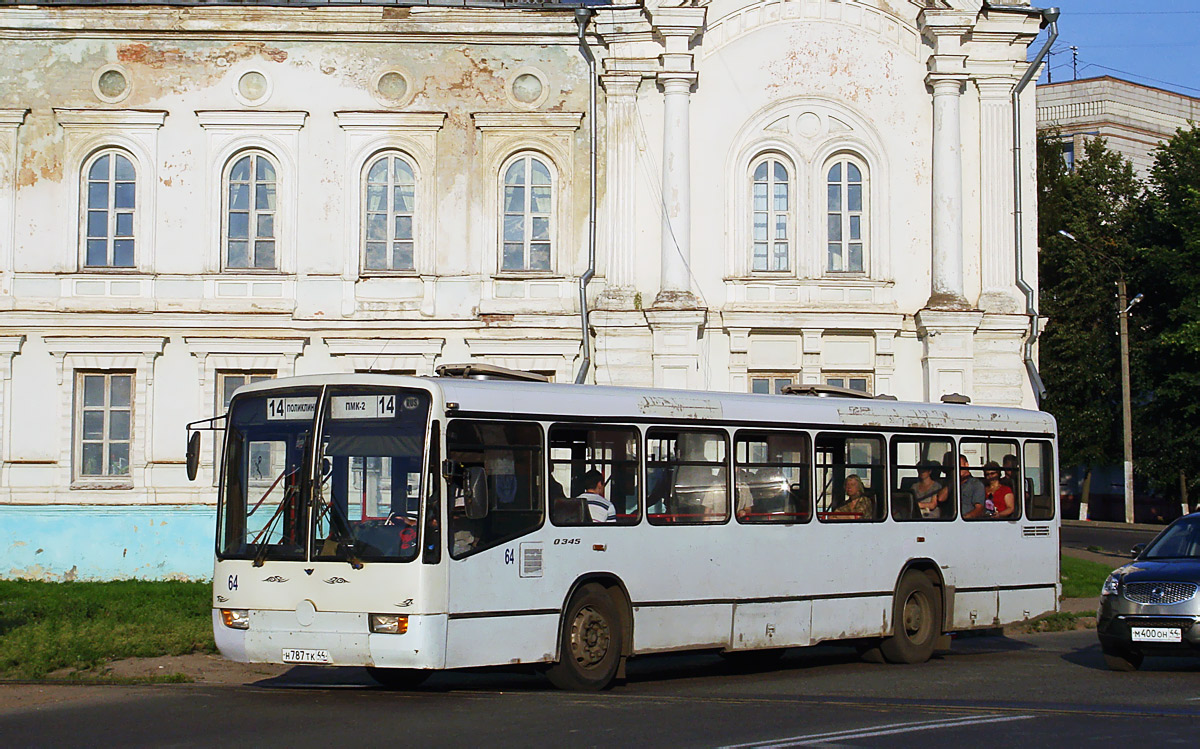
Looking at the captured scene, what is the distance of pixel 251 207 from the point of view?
24547 mm

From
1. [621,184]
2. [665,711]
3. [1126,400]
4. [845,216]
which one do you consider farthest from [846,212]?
[1126,400]

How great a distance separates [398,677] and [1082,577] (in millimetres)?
15375

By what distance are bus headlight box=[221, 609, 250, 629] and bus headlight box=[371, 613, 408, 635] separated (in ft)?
3.92

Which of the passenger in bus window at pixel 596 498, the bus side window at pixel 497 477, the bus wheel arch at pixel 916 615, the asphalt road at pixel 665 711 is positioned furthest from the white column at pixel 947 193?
Answer: the bus side window at pixel 497 477

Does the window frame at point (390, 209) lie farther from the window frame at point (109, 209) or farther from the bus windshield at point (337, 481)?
the bus windshield at point (337, 481)

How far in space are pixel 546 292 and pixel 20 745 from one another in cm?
1548

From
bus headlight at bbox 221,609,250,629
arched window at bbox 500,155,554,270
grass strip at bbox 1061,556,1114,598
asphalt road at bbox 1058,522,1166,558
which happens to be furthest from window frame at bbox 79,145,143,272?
asphalt road at bbox 1058,522,1166,558

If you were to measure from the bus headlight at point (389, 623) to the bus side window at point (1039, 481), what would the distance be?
838cm

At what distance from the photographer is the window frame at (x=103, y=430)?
24.1m

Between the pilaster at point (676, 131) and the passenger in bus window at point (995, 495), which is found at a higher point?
the pilaster at point (676, 131)

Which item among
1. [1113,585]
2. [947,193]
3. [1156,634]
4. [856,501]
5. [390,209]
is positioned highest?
[947,193]

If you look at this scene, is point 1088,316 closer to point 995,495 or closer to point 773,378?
point 773,378

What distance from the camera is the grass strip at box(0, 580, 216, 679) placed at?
13.9m

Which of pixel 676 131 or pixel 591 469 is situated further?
pixel 676 131
